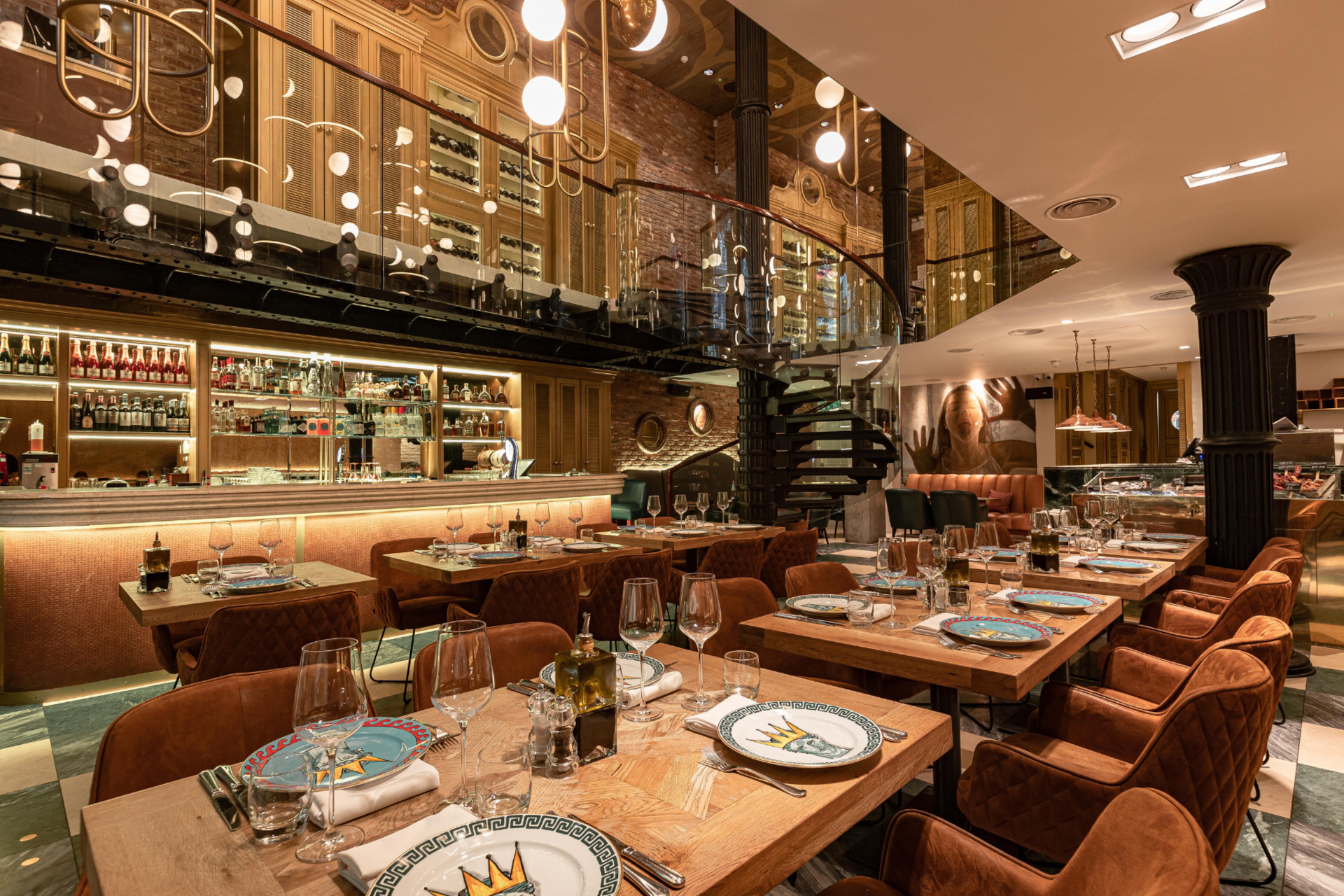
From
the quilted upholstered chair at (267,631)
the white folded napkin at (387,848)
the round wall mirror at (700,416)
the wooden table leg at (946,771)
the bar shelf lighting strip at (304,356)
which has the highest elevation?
the bar shelf lighting strip at (304,356)

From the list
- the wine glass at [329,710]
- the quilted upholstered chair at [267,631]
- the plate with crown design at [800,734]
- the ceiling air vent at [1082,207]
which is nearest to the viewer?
the wine glass at [329,710]

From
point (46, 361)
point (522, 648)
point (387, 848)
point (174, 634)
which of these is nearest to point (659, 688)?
point (522, 648)

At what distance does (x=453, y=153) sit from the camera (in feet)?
21.2

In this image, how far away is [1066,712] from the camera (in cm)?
199

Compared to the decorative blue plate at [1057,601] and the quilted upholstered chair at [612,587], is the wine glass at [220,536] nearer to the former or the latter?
the quilted upholstered chair at [612,587]

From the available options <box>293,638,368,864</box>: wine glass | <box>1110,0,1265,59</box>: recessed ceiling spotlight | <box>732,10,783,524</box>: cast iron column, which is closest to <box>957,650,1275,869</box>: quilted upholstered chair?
<box>293,638,368,864</box>: wine glass

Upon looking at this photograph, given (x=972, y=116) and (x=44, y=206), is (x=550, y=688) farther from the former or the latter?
(x=44, y=206)

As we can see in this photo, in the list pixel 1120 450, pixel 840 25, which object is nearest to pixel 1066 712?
pixel 840 25

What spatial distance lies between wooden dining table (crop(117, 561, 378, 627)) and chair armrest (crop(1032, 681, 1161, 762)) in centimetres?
253

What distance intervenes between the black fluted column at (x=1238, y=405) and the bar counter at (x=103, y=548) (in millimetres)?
5987

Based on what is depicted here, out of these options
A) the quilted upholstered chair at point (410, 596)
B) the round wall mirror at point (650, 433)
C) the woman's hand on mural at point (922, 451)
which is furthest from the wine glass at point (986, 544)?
the woman's hand on mural at point (922, 451)

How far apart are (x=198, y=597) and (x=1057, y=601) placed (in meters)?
3.21

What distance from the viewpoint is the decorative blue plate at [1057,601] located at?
226 cm

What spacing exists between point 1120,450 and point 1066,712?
13969mm
